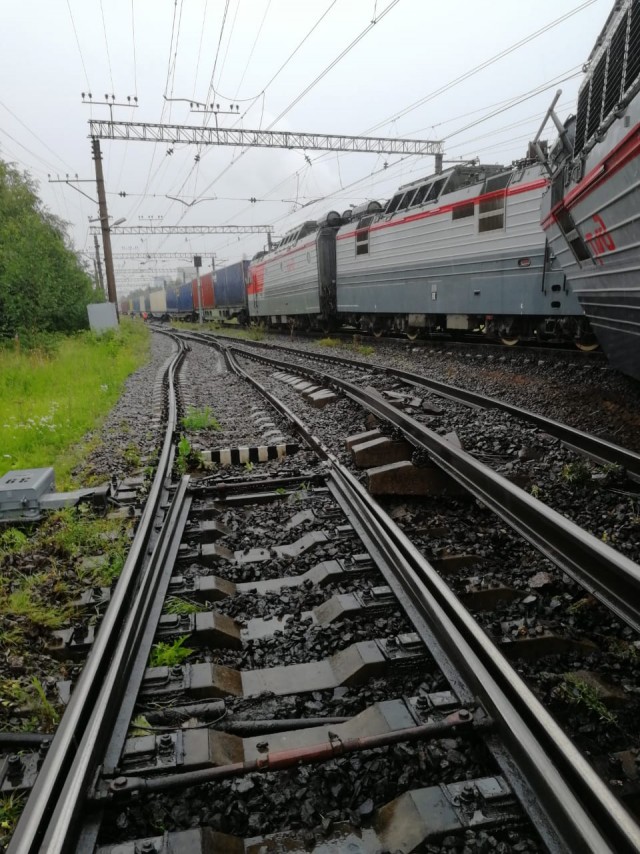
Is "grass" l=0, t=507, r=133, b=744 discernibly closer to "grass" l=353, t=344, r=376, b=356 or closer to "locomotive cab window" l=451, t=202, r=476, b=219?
"locomotive cab window" l=451, t=202, r=476, b=219

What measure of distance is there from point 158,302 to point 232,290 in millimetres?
28594

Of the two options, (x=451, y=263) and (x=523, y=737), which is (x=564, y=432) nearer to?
(x=523, y=737)

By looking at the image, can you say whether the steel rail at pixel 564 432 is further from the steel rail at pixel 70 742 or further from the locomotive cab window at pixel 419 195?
the locomotive cab window at pixel 419 195

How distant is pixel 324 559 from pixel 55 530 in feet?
6.12

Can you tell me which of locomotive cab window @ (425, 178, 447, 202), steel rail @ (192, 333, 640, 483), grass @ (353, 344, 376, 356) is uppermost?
locomotive cab window @ (425, 178, 447, 202)

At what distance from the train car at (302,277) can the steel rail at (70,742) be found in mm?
16032

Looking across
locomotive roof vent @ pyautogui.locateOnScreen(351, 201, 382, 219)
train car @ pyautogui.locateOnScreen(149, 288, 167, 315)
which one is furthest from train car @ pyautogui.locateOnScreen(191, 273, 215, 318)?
locomotive roof vent @ pyautogui.locateOnScreen(351, 201, 382, 219)

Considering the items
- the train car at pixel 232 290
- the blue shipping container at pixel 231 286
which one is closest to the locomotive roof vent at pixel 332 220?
the train car at pixel 232 290

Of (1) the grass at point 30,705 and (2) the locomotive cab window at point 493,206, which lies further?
(2) the locomotive cab window at point 493,206

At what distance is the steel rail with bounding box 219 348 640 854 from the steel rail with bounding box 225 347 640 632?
54 centimetres

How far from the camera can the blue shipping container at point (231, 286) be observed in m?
30.9

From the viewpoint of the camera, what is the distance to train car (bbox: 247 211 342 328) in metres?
18.0

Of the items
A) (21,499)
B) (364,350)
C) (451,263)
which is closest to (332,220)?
(364,350)

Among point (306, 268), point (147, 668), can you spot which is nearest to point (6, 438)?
point (147, 668)
